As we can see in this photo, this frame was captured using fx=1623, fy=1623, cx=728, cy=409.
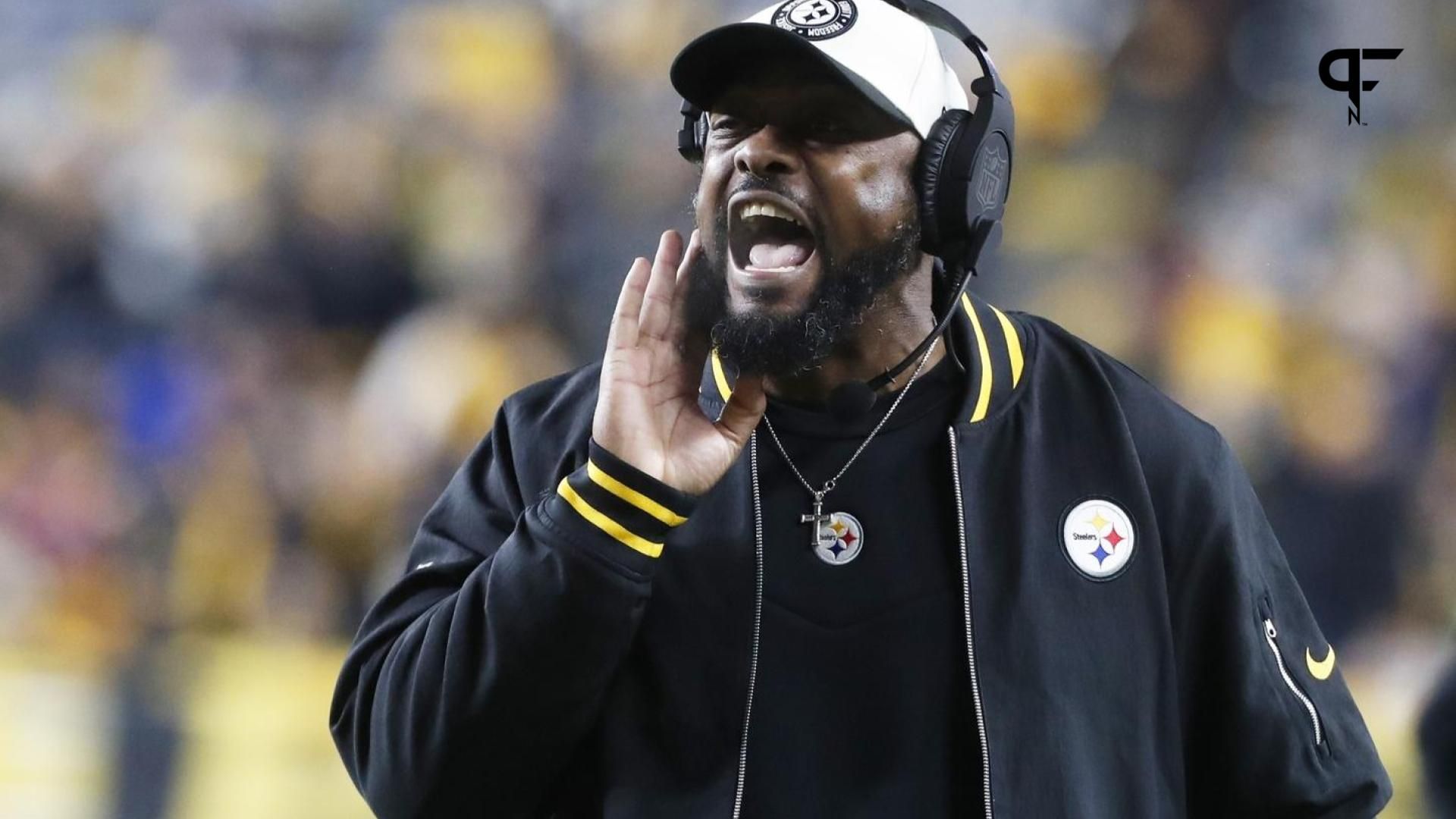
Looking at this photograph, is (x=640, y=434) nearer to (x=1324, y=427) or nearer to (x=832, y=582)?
(x=832, y=582)

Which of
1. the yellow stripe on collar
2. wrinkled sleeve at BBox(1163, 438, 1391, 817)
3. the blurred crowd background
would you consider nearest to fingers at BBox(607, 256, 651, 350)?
→ the yellow stripe on collar

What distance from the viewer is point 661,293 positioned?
1.20 m

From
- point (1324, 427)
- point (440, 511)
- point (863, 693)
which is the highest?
point (440, 511)

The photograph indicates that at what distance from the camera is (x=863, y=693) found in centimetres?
119

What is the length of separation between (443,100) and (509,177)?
0.57ft

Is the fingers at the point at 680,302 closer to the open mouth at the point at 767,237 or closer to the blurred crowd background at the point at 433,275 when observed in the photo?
the open mouth at the point at 767,237

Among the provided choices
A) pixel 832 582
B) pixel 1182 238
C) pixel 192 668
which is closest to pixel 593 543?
pixel 832 582

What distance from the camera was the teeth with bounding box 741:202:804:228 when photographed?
4.08ft

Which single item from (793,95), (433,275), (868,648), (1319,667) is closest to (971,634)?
(868,648)

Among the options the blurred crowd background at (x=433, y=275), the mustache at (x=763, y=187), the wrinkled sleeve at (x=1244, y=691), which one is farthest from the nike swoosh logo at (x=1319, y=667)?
the blurred crowd background at (x=433, y=275)

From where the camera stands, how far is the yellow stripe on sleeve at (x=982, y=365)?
1.28m

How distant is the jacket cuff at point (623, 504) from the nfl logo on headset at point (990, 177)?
1.20 ft

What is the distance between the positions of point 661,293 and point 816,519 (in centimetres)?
21

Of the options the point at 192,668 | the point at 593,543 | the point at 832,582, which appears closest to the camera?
the point at 593,543
